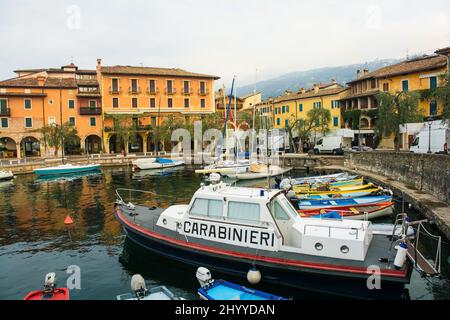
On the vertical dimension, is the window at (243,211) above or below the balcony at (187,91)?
below

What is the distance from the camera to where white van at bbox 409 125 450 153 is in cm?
2844

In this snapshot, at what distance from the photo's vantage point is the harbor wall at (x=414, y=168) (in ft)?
65.0

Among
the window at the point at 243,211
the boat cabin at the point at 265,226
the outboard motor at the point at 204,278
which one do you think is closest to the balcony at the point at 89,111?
the boat cabin at the point at 265,226

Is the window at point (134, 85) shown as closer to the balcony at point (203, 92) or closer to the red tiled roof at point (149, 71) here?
the red tiled roof at point (149, 71)

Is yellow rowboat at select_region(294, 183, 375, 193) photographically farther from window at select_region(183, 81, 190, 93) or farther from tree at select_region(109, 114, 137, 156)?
window at select_region(183, 81, 190, 93)

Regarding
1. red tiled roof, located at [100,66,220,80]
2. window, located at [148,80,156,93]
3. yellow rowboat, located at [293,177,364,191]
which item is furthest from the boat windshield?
window, located at [148,80,156,93]

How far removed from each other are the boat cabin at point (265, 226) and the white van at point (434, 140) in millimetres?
20455

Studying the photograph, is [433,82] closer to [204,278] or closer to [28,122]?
[204,278]

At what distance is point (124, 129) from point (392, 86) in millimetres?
38503

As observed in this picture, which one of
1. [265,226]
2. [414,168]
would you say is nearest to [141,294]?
[265,226]

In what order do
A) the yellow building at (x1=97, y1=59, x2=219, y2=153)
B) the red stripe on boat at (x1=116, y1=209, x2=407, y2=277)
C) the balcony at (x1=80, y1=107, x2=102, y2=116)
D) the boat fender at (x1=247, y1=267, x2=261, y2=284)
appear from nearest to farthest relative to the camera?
the red stripe on boat at (x1=116, y1=209, x2=407, y2=277) < the boat fender at (x1=247, y1=267, x2=261, y2=284) < the balcony at (x1=80, y1=107, x2=102, y2=116) < the yellow building at (x1=97, y1=59, x2=219, y2=153)

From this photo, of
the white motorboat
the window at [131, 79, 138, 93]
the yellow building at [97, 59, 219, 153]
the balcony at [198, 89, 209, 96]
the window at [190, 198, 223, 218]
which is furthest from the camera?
the balcony at [198, 89, 209, 96]

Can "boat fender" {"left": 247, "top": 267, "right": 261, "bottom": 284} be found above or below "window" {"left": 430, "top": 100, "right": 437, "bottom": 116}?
below

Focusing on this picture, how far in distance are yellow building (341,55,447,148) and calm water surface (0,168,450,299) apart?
28.9 meters
